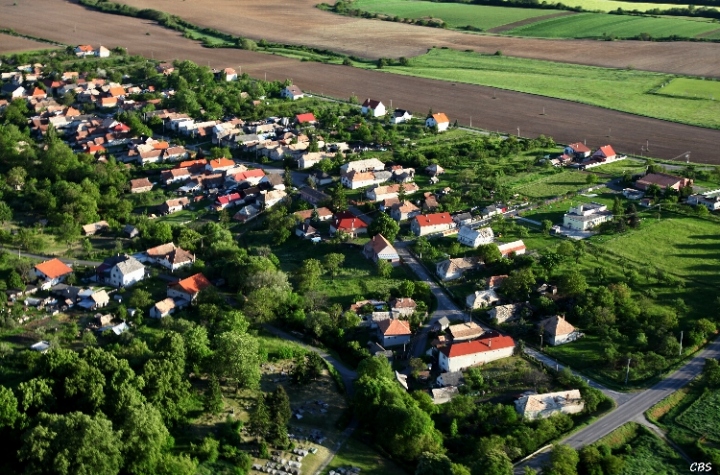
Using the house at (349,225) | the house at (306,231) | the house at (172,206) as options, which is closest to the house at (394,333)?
the house at (349,225)

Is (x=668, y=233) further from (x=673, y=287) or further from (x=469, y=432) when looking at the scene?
(x=469, y=432)

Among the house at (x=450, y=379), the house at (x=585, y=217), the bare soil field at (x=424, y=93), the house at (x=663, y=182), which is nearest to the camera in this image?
the house at (x=450, y=379)

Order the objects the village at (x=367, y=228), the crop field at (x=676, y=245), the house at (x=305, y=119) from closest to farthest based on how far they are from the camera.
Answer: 1. the village at (x=367, y=228)
2. the crop field at (x=676, y=245)
3. the house at (x=305, y=119)

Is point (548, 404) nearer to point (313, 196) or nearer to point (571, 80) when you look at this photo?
point (313, 196)

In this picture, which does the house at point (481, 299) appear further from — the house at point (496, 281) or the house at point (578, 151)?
the house at point (578, 151)

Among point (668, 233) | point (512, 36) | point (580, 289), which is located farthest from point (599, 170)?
point (512, 36)

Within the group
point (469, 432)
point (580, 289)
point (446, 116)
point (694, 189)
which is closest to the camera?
point (469, 432)

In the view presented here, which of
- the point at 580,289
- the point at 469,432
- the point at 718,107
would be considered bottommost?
the point at 469,432
